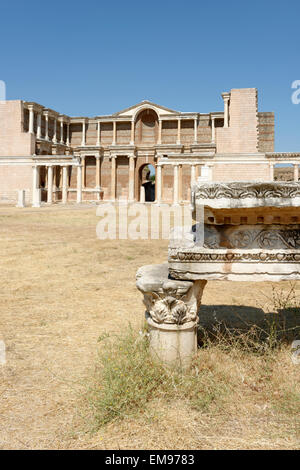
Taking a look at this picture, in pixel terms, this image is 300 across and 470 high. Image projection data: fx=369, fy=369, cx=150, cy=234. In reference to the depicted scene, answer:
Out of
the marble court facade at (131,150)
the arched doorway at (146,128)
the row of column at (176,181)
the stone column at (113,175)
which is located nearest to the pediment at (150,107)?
the marble court facade at (131,150)

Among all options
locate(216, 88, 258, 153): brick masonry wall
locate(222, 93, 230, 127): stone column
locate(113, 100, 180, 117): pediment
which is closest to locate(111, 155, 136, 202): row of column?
locate(113, 100, 180, 117): pediment

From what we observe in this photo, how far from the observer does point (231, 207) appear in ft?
9.52

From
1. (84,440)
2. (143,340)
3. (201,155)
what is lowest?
(84,440)

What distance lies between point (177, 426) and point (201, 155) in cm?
3096

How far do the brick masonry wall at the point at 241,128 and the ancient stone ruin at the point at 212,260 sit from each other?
31.5 m

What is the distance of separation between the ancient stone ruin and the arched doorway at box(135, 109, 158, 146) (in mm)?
38243

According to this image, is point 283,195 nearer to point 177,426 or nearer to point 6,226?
point 177,426

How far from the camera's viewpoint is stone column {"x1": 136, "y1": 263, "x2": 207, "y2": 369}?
3076 millimetres

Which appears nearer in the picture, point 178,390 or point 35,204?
point 178,390

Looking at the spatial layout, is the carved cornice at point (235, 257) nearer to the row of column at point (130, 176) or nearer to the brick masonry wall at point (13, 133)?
the brick masonry wall at point (13, 133)

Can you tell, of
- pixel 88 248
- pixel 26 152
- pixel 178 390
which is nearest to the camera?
pixel 178 390

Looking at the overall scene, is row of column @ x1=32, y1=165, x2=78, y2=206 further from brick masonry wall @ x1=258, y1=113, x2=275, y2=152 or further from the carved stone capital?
the carved stone capital

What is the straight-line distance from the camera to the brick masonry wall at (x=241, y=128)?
108ft


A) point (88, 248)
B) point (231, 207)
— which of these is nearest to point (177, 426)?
point (231, 207)
